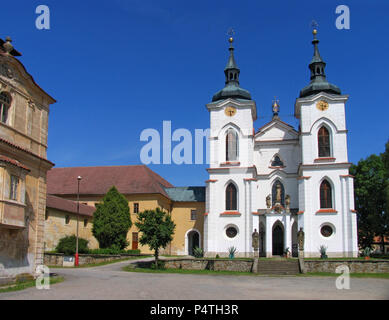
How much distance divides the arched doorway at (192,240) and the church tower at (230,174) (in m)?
6.81

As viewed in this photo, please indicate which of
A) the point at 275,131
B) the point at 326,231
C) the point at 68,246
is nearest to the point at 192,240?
the point at 275,131

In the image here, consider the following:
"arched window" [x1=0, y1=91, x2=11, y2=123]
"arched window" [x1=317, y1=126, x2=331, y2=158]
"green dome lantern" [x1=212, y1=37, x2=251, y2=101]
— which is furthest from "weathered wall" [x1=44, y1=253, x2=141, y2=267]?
"arched window" [x1=317, y1=126, x2=331, y2=158]

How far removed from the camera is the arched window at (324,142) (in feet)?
127

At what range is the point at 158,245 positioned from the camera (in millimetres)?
29719

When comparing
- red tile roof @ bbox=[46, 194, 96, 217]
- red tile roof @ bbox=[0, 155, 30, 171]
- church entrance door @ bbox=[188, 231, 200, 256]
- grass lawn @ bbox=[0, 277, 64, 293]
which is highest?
red tile roof @ bbox=[0, 155, 30, 171]

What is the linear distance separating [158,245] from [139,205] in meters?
15.3

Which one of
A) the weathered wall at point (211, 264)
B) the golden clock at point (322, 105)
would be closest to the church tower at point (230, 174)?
the golden clock at point (322, 105)

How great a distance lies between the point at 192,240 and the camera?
4597cm

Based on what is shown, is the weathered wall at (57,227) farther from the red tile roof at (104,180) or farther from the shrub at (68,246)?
the red tile roof at (104,180)

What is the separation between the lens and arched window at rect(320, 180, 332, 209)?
37.5 meters

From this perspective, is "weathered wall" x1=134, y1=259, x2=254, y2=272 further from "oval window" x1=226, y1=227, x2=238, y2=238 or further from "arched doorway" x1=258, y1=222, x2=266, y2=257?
"arched doorway" x1=258, y1=222, x2=266, y2=257

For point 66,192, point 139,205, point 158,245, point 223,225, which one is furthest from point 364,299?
point 66,192

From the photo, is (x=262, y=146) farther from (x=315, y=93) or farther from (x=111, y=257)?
(x=111, y=257)

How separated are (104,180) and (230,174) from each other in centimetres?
1618
